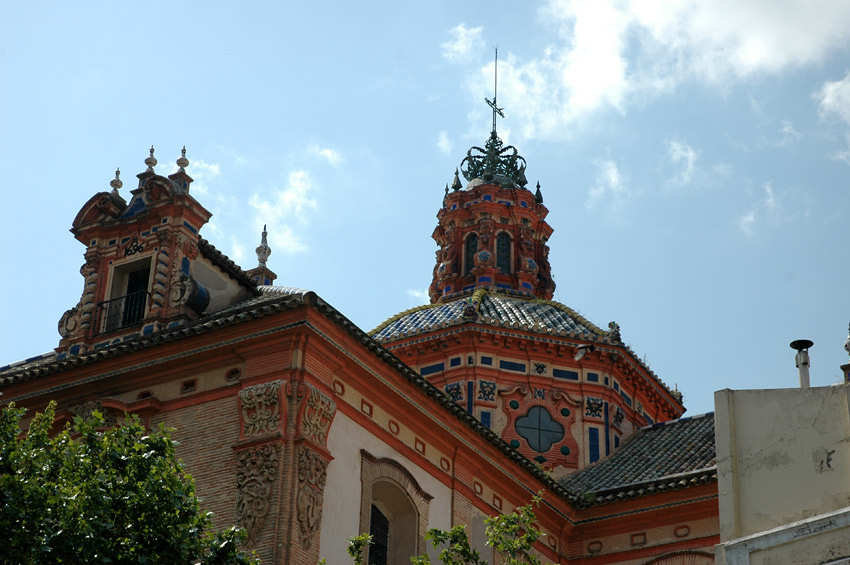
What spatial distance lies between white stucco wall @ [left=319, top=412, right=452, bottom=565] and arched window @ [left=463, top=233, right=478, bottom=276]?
18266 mm

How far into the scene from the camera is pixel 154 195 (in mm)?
30922

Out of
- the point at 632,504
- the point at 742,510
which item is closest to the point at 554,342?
the point at 632,504

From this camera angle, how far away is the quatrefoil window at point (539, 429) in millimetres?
39219

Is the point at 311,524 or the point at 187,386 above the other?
the point at 187,386

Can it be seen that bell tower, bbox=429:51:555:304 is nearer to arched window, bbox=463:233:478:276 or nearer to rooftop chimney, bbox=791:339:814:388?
arched window, bbox=463:233:478:276

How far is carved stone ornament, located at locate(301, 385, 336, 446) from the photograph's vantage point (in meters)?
25.7

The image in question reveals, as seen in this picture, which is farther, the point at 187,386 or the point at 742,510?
the point at 187,386

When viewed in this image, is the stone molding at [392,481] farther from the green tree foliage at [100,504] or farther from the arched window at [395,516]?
the green tree foliage at [100,504]

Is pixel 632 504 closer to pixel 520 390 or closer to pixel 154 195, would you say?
pixel 520 390

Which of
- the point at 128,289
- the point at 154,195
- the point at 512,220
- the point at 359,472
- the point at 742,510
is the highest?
the point at 512,220

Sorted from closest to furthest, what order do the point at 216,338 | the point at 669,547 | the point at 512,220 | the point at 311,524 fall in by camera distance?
1. the point at 311,524
2. the point at 216,338
3. the point at 669,547
4. the point at 512,220

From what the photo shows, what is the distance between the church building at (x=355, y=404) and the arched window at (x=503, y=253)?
11.8ft

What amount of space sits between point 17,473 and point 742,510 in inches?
396

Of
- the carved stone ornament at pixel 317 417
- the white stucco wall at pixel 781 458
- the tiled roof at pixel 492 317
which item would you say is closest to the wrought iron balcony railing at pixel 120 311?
the carved stone ornament at pixel 317 417
